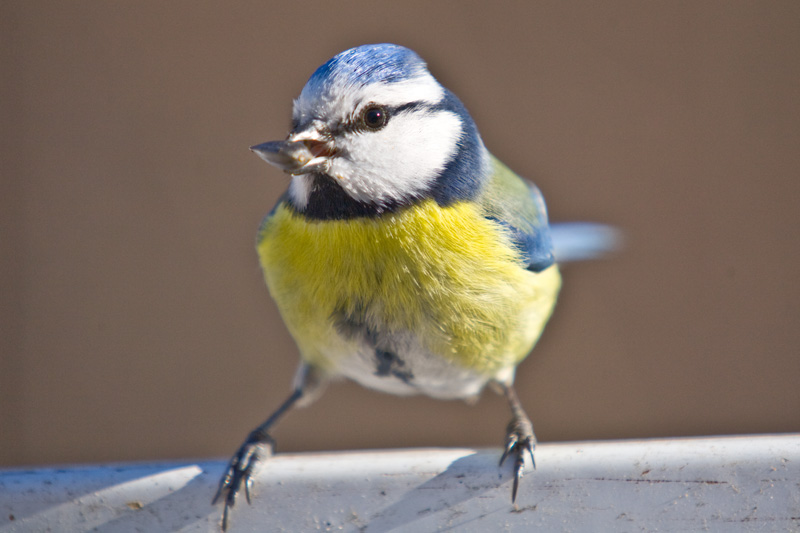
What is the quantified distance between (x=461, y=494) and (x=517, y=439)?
325mm

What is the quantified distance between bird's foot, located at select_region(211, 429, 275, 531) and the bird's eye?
1.80 ft

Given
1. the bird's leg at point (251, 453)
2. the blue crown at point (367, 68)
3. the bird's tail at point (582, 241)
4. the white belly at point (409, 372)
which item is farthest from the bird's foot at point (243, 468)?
the bird's tail at point (582, 241)

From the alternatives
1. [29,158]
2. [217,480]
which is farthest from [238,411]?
[217,480]

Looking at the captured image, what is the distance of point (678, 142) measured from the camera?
8.13 ft

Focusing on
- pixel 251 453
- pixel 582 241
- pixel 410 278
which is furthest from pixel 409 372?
pixel 582 241

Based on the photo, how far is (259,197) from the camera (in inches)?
98.8

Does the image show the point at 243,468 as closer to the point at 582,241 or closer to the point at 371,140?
the point at 371,140

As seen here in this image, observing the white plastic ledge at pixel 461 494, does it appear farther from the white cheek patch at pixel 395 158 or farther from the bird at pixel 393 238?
the white cheek patch at pixel 395 158

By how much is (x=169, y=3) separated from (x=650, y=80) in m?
1.59

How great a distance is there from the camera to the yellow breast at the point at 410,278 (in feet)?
3.76

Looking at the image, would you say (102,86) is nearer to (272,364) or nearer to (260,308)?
(260,308)

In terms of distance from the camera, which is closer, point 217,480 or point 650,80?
point 217,480

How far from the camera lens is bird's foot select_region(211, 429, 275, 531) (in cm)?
105

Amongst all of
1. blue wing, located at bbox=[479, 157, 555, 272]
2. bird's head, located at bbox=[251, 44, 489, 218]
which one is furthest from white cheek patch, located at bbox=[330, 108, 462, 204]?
blue wing, located at bbox=[479, 157, 555, 272]
